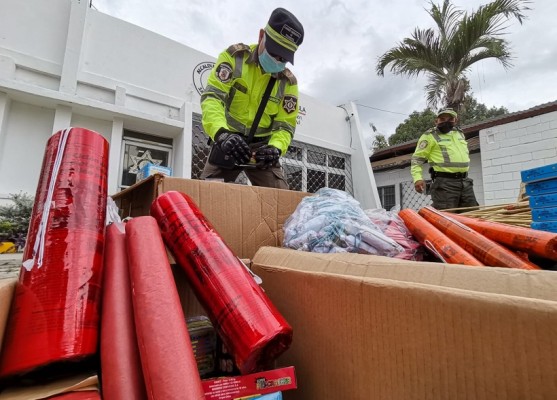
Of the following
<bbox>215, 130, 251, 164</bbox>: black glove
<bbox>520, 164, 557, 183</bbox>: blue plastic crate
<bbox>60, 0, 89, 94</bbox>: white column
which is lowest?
<bbox>520, 164, 557, 183</bbox>: blue plastic crate

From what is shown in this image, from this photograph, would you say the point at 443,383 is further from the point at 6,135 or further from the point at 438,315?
the point at 6,135

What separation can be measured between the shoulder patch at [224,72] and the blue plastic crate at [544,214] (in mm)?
1620

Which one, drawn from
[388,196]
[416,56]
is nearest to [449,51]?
[416,56]

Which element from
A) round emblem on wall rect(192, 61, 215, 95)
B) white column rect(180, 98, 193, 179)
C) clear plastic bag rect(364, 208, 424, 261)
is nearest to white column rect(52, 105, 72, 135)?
white column rect(180, 98, 193, 179)

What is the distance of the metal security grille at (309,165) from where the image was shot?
366cm

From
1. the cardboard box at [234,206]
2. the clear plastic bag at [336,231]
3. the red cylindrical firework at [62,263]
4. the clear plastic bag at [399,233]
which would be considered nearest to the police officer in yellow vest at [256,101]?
the cardboard box at [234,206]

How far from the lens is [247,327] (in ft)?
1.80

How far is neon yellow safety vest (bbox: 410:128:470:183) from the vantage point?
10.3 ft

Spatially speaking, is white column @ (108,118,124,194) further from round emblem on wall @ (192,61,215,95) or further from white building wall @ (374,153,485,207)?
white building wall @ (374,153,485,207)

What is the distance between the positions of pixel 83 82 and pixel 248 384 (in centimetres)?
365

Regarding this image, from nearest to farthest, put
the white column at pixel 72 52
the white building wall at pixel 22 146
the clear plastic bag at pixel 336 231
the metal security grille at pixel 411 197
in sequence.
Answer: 1. the clear plastic bag at pixel 336 231
2. the white building wall at pixel 22 146
3. the white column at pixel 72 52
4. the metal security grille at pixel 411 197

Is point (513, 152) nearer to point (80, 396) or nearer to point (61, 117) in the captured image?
point (80, 396)

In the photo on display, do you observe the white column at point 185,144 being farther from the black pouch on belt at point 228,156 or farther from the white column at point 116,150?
the black pouch on belt at point 228,156

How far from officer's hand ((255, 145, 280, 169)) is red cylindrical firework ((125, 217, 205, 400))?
104cm
